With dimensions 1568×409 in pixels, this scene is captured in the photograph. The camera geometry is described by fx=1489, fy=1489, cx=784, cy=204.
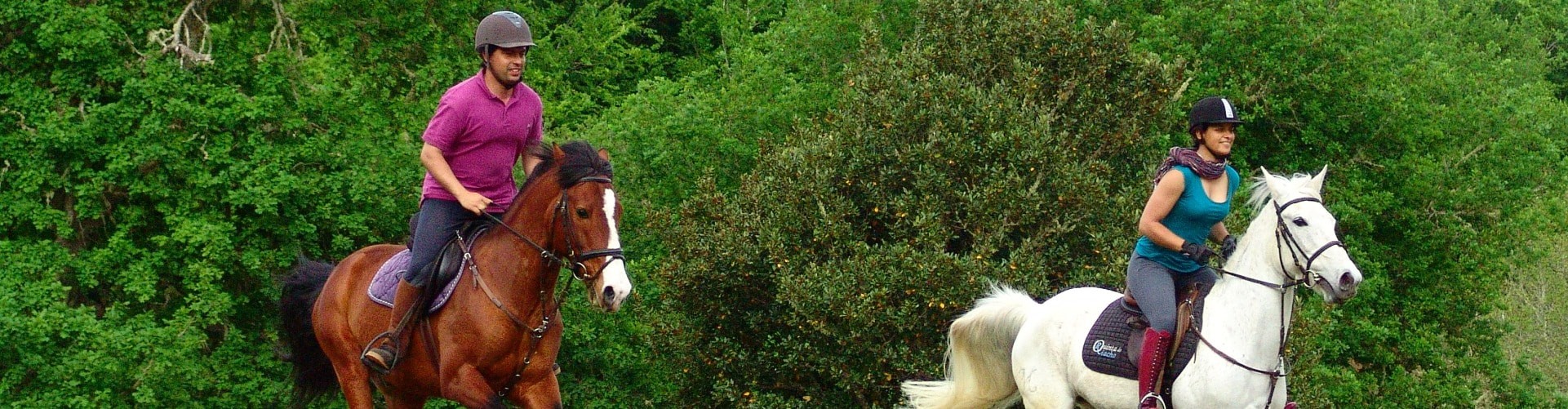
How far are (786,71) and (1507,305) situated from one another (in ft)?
38.4

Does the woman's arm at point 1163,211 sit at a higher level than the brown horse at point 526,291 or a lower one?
higher

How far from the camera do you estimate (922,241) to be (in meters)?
13.4

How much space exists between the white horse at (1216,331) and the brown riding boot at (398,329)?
3.17 meters

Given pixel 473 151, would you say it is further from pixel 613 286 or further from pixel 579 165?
pixel 613 286

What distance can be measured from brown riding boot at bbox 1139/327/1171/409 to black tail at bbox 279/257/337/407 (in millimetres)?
5216

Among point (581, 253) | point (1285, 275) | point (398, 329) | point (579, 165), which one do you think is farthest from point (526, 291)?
point (1285, 275)

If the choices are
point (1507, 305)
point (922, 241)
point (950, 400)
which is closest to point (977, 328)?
point (950, 400)

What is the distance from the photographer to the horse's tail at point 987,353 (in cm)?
878

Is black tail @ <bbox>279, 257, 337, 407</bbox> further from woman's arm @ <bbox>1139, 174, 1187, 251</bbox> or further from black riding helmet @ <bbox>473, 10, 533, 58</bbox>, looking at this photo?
woman's arm @ <bbox>1139, 174, 1187, 251</bbox>

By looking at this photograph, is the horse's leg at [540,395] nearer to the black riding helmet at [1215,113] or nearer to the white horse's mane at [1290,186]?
the black riding helmet at [1215,113]

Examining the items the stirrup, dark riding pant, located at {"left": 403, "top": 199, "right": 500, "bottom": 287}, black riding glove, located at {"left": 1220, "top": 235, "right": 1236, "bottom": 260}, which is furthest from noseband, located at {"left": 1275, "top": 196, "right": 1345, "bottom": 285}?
dark riding pant, located at {"left": 403, "top": 199, "right": 500, "bottom": 287}

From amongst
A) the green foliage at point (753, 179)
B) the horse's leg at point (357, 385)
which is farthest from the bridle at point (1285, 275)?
the green foliage at point (753, 179)

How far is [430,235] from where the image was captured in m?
7.86

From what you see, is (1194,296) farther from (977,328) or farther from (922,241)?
(922,241)
